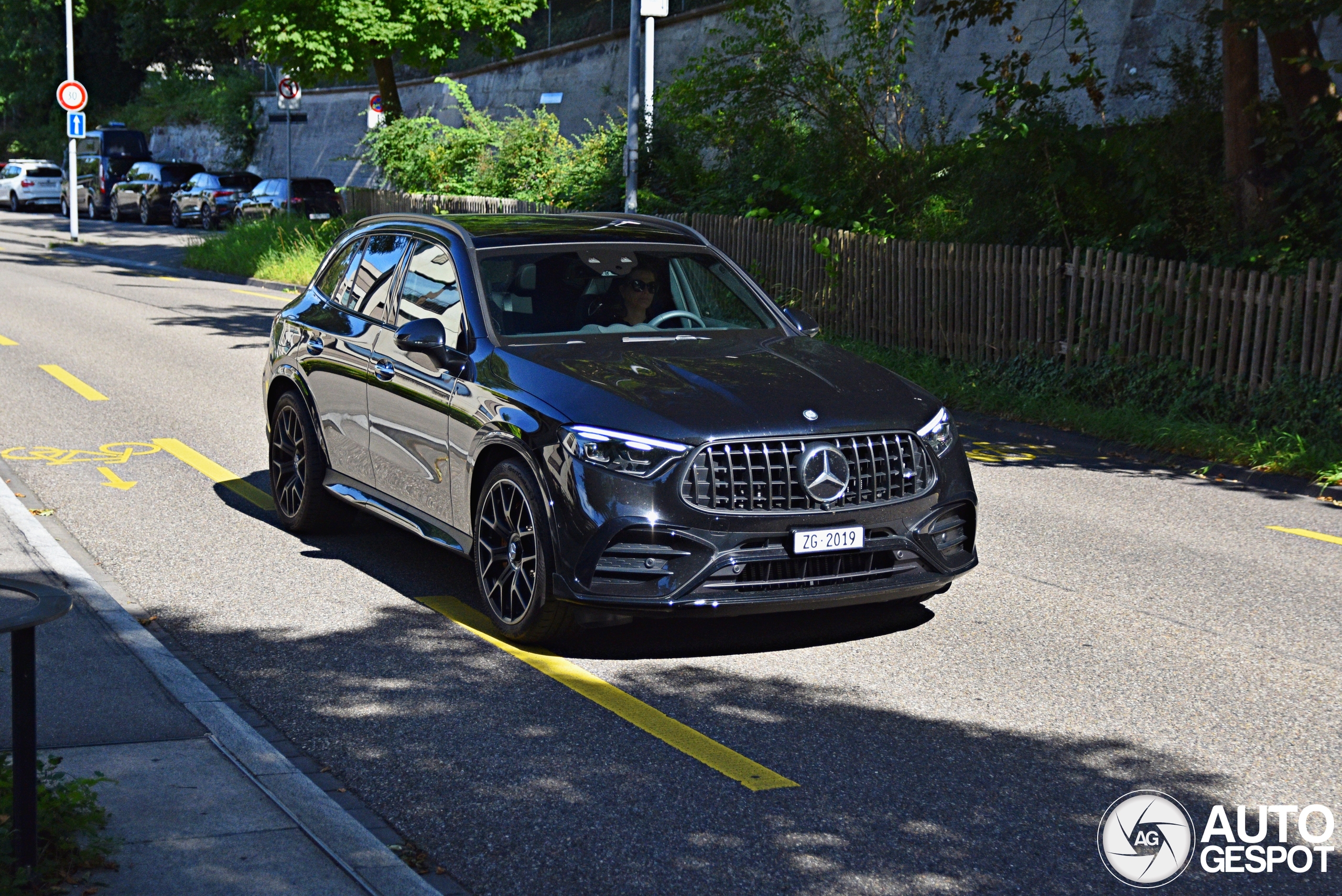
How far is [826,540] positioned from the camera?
18.8 feet

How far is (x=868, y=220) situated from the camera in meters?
18.3

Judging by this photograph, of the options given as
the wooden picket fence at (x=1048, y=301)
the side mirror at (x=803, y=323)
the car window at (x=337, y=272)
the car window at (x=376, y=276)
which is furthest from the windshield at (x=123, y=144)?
the side mirror at (x=803, y=323)

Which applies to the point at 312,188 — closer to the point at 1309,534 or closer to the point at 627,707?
the point at 1309,534

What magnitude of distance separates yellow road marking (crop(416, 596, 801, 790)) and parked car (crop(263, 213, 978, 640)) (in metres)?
0.13

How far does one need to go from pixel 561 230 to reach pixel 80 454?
476 cm

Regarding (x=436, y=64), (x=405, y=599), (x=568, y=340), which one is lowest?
(x=405, y=599)

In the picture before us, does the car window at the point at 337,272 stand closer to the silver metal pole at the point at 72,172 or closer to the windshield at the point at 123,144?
the silver metal pole at the point at 72,172

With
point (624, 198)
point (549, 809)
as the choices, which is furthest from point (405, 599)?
point (624, 198)

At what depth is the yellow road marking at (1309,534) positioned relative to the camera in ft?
28.2

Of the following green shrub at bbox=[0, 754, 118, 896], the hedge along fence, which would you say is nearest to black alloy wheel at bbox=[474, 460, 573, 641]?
green shrub at bbox=[0, 754, 118, 896]

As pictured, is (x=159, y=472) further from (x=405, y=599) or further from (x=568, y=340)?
(x=568, y=340)

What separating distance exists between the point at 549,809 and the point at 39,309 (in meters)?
18.3

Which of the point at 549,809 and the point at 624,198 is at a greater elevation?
the point at 624,198

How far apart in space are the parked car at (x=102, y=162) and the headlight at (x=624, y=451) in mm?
44623
